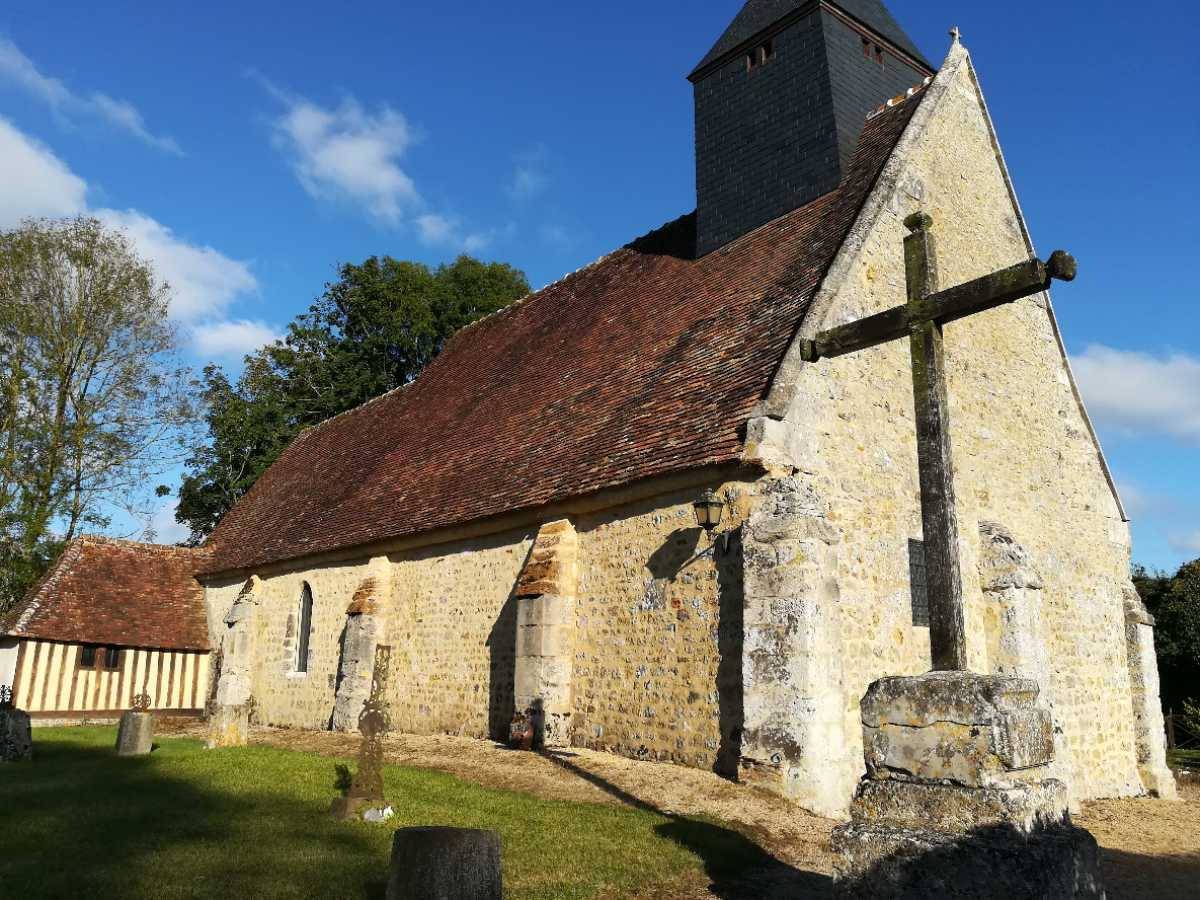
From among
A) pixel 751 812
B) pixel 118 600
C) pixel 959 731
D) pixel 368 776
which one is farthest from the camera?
pixel 118 600

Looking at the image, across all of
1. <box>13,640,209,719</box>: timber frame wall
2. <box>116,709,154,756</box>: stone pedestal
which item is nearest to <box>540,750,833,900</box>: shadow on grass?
<box>116,709,154,756</box>: stone pedestal

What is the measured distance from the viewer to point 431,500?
1338 cm

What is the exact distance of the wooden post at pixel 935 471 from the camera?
476cm

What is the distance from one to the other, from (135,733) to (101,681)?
25.3 feet

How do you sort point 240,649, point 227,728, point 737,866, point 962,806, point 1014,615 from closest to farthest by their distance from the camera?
point 962,806
point 737,866
point 1014,615
point 227,728
point 240,649

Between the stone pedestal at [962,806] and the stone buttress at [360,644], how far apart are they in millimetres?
10349

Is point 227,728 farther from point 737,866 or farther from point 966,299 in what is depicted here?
point 966,299

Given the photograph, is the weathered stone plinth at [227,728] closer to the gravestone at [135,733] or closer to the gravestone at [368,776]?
the gravestone at [135,733]

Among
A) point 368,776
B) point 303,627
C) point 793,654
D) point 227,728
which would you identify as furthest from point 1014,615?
point 303,627

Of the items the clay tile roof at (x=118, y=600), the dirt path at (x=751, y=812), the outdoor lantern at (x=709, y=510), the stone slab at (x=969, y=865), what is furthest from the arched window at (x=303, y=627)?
the stone slab at (x=969, y=865)

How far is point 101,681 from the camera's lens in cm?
1759

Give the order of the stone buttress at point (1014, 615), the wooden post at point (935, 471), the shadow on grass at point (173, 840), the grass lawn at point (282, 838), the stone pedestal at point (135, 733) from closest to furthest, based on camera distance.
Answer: the wooden post at point (935, 471) → the shadow on grass at point (173, 840) → the grass lawn at point (282, 838) → the stone buttress at point (1014, 615) → the stone pedestal at point (135, 733)

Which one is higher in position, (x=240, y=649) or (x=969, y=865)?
(x=240, y=649)

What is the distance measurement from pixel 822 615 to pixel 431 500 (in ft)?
22.9
